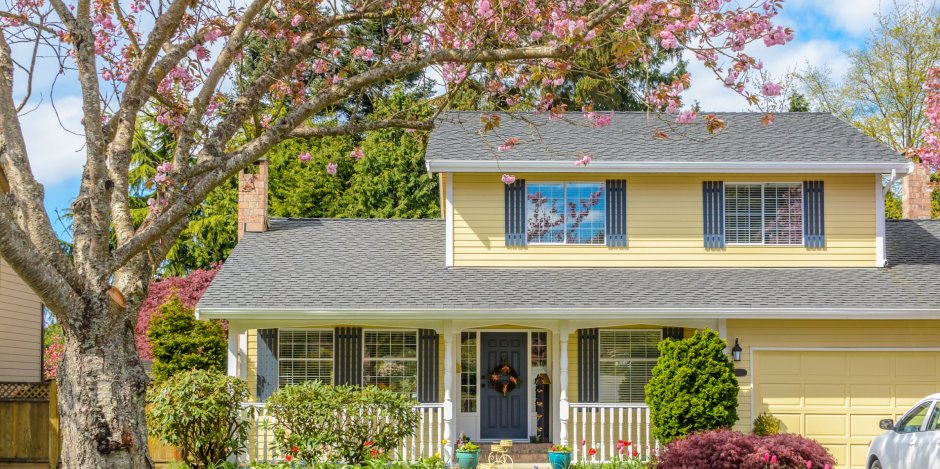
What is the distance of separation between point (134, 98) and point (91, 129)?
1.58 ft

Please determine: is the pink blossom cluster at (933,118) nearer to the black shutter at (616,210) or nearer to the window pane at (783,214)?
the window pane at (783,214)

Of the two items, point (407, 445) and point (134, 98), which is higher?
point (134, 98)

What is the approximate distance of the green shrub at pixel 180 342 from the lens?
18.3 m

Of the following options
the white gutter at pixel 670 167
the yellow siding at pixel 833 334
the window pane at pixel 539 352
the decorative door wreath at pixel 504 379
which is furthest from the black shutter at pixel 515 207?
the yellow siding at pixel 833 334

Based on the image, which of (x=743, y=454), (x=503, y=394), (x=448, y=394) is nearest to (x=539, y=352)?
(x=503, y=394)

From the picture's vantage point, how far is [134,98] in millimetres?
7902

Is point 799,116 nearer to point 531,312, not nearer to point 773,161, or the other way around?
point 773,161

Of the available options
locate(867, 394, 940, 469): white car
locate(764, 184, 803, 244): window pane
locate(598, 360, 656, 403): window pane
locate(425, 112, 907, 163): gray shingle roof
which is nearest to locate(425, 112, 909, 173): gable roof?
locate(425, 112, 907, 163): gray shingle roof

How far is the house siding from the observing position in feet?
66.4

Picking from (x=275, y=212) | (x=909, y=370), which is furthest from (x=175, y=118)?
(x=275, y=212)

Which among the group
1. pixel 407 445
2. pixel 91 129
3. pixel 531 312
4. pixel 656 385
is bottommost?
pixel 407 445

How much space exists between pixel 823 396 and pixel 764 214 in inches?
125

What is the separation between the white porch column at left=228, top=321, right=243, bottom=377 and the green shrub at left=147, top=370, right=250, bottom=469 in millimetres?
1397

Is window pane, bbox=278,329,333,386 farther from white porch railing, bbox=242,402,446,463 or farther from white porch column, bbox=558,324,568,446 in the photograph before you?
white porch column, bbox=558,324,568,446
